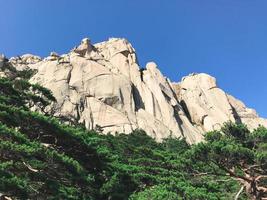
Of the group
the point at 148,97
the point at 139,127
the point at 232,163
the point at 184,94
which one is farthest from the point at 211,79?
the point at 232,163

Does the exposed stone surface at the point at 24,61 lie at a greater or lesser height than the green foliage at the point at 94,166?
greater

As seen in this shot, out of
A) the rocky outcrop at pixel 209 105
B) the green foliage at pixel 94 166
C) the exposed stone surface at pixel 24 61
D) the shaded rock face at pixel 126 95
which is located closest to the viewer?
the green foliage at pixel 94 166

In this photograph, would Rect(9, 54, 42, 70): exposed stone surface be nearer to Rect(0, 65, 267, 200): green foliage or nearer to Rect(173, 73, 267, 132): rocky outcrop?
Rect(173, 73, 267, 132): rocky outcrop

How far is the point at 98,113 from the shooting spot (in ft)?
175

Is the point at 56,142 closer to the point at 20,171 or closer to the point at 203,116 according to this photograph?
the point at 20,171

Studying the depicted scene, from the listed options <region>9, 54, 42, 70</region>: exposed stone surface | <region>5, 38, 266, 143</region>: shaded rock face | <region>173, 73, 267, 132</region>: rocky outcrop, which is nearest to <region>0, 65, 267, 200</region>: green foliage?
<region>5, 38, 266, 143</region>: shaded rock face

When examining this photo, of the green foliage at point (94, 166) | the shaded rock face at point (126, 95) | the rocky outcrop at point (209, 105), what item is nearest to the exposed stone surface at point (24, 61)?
the shaded rock face at point (126, 95)

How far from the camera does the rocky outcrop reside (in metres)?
65.1

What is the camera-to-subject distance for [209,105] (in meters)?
67.6

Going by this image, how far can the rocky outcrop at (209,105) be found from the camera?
65.1m

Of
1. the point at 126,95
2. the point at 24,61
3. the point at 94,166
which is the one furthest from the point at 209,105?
the point at 94,166

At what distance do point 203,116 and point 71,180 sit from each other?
48827mm

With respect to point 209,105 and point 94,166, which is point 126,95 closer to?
point 209,105

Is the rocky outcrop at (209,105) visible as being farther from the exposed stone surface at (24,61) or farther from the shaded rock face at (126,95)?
the exposed stone surface at (24,61)
